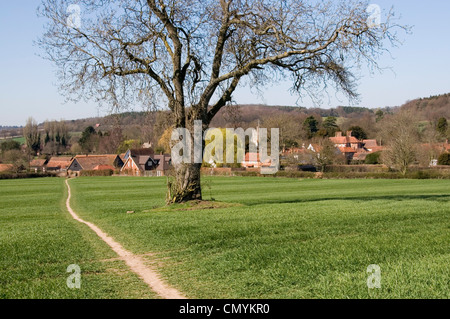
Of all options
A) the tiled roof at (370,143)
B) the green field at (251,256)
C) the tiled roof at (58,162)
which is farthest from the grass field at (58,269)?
the tiled roof at (370,143)

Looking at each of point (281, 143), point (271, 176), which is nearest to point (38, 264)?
point (271, 176)

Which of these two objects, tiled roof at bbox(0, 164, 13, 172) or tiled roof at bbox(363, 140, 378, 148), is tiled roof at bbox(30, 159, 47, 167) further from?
tiled roof at bbox(363, 140, 378, 148)

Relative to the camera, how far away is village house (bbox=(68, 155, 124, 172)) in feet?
366

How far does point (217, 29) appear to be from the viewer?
1964 centimetres

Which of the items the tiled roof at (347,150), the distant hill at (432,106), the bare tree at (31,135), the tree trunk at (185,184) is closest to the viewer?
the tree trunk at (185,184)

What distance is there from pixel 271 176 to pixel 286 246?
60977 millimetres

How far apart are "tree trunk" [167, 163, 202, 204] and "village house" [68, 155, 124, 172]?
93.5 m

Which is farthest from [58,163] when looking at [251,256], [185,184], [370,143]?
[251,256]

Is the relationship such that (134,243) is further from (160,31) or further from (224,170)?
(224,170)

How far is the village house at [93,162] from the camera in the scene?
366 feet

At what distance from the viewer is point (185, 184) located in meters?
19.3

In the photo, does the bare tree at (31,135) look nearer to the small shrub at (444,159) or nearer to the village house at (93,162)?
the village house at (93,162)

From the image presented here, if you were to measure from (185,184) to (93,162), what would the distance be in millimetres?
99221

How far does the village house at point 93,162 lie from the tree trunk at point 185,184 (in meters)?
93.5
